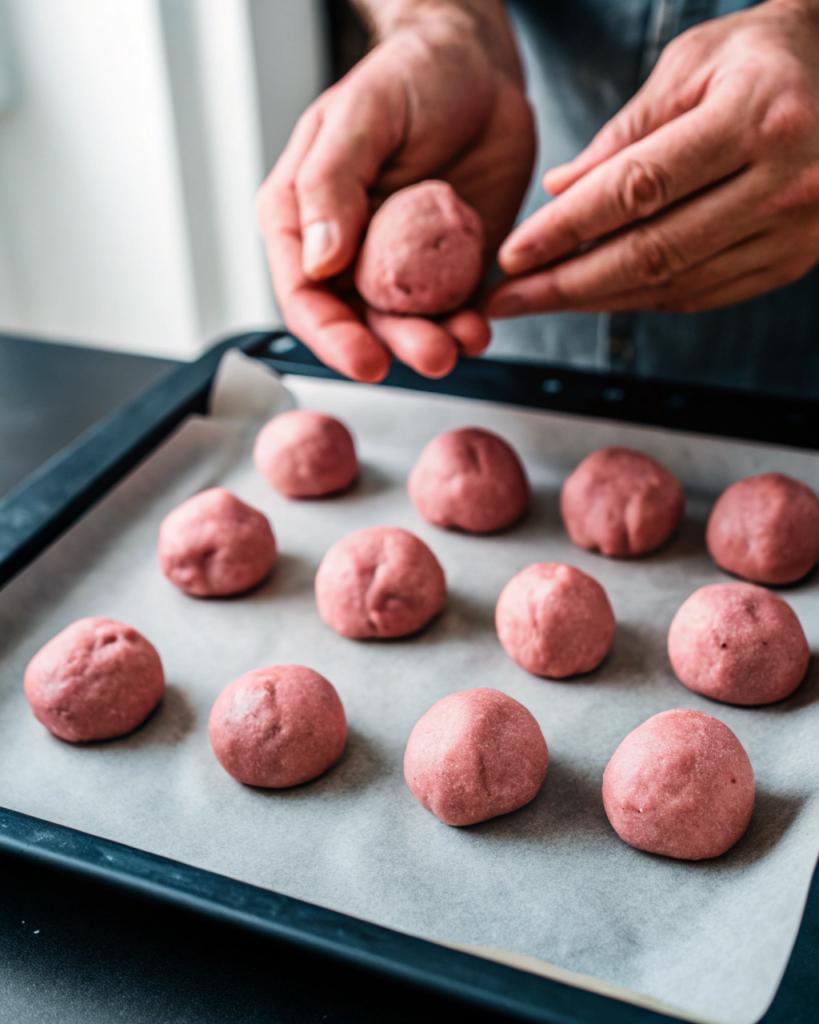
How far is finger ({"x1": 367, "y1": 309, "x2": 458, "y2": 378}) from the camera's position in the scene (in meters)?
1.34

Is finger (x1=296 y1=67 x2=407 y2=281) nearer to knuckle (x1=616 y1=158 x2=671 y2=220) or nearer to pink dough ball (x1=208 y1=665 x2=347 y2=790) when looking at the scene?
knuckle (x1=616 y1=158 x2=671 y2=220)

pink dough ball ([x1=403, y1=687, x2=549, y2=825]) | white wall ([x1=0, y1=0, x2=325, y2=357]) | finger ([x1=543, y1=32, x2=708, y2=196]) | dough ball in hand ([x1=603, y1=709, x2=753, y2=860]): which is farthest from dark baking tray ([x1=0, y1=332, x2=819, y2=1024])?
white wall ([x1=0, y1=0, x2=325, y2=357])

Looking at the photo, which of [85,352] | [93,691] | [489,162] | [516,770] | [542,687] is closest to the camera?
[516,770]

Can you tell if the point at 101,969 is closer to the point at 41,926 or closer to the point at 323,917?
the point at 41,926

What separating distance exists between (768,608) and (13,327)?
3.03 meters

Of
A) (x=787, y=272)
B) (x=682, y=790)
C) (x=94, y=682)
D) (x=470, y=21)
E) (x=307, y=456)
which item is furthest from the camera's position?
(x=470, y=21)

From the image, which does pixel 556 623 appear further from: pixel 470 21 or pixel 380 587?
pixel 470 21

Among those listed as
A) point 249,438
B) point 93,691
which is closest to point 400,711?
point 93,691

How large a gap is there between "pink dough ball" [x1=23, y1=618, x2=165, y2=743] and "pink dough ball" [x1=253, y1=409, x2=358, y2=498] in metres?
0.45

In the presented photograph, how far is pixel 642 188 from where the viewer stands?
129cm

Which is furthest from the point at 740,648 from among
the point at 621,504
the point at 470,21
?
the point at 470,21

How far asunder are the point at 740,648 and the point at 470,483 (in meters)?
0.50

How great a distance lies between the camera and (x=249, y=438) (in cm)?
173

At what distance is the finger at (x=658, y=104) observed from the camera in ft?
4.33
